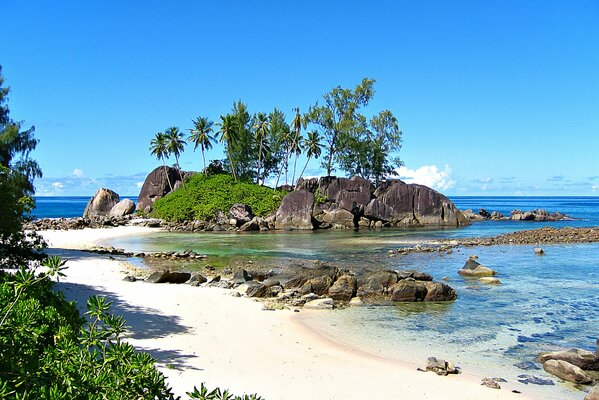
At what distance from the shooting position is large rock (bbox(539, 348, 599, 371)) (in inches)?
486

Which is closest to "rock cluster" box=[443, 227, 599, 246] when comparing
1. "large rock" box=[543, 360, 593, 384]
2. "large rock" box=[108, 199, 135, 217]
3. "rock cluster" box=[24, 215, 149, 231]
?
"large rock" box=[543, 360, 593, 384]

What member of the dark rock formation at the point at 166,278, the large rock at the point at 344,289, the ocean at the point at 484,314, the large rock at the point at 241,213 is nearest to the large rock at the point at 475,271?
the ocean at the point at 484,314

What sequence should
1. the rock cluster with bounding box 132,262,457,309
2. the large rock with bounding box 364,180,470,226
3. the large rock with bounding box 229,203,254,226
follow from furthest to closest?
the large rock with bounding box 364,180,470,226
the large rock with bounding box 229,203,254,226
the rock cluster with bounding box 132,262,457,309

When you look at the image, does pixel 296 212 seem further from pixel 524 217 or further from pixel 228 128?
pixel 524 217

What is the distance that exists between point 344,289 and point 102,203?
59.8 meters

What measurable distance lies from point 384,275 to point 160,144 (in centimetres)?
5241

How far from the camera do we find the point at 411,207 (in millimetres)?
66438

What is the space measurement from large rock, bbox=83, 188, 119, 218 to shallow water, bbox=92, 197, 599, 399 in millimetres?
37167

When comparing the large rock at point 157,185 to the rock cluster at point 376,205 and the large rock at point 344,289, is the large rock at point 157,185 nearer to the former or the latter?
the rock cluster at point 376,205

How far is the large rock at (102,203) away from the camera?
234ft

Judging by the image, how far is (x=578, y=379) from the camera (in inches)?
452

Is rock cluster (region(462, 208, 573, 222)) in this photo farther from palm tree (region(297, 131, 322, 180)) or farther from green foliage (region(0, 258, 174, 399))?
green foliage (region(0, 258, 174, 399))

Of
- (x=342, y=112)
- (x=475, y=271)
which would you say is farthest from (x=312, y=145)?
(x=475, y=271)

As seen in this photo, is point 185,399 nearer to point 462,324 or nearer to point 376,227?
point 462,324
